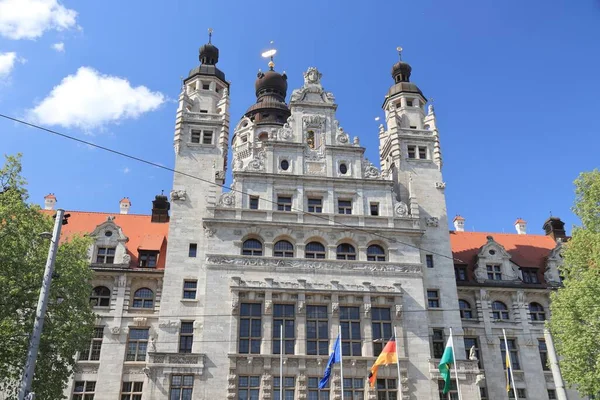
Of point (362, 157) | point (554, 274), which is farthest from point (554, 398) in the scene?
point (362, 157)

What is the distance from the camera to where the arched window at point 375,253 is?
38844 mm

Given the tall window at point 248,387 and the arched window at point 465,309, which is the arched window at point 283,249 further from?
the arched window at point 465,309

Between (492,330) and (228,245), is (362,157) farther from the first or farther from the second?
(492,330)

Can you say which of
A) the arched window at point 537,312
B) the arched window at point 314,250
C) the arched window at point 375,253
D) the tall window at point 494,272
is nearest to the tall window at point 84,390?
the arched window at point 314,250

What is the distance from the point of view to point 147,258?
40125 millimetres

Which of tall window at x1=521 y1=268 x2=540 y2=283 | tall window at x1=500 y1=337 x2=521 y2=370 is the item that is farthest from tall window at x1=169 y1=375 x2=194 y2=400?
tall window at x1=521 y1=268 x2=540 y2=283

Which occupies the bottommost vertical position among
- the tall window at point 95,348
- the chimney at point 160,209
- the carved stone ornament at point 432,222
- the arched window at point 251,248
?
A: the tall window at point 95,348

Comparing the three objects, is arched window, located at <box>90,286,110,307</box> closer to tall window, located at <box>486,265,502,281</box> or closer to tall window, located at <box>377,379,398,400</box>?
tall window, located at <box>377,379,398,400</box>

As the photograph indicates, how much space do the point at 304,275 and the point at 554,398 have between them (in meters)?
19.7

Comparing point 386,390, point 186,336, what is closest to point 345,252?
point 386,390

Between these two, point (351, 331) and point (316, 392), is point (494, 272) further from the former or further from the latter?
point (316, 392)

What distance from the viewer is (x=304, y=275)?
121ft

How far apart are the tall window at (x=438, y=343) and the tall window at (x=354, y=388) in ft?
19.9

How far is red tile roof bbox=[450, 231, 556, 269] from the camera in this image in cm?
4528
